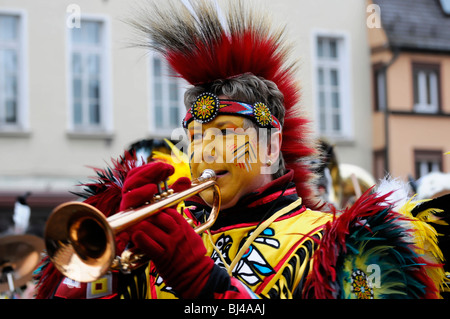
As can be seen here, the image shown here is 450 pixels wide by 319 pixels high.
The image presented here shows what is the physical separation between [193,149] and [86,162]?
10082mm

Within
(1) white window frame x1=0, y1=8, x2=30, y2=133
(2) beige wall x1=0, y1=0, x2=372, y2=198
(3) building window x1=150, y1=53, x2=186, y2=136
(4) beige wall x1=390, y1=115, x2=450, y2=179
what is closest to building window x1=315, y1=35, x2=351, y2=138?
(4) beige wall x1=390, y1=115, x2=450, y2=179

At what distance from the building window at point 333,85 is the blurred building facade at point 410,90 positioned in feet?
2.05

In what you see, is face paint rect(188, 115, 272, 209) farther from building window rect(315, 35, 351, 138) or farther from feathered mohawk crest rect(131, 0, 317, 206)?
building window rect(315, 35, 351, 138)

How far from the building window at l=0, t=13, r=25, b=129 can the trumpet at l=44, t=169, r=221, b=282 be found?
10.7m

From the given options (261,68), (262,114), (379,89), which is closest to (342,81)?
(379,89)

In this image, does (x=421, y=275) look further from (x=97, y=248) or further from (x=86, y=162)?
(x=86, y=162)

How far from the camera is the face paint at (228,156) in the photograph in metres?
2.57

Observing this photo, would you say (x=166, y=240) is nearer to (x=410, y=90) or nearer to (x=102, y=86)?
(x=102, y=86)

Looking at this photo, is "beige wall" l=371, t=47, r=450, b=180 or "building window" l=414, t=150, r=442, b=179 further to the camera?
"building window" l=414, t=150, r=442, b=179

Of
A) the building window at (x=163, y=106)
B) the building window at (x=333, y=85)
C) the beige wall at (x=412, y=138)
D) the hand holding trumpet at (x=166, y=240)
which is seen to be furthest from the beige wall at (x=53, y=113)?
the hand holding trumpet at (x=166, y=240)

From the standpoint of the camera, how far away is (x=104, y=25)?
1261 centimetres

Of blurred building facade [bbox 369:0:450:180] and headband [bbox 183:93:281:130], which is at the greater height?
blurred building facade [bbox 369:0:450:180]

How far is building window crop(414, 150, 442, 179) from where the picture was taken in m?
14.7
